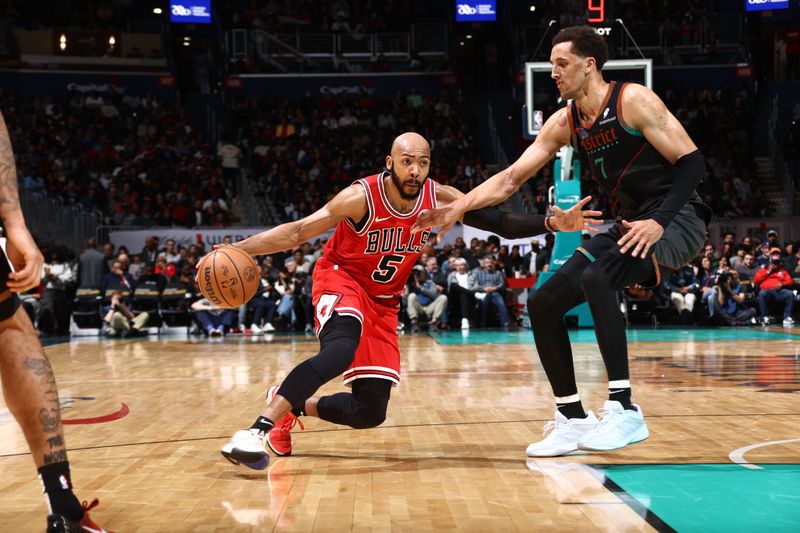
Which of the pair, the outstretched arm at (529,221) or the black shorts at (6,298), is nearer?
the black shorts at (6,298)

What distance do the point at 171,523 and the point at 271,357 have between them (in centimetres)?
813

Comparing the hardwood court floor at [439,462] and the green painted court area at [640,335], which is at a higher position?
the hardwood court floor at [439,462]

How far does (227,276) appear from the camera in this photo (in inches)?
194

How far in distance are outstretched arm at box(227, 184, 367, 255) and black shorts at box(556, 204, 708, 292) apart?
3.92ft

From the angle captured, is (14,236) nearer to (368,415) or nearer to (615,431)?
(368,415)

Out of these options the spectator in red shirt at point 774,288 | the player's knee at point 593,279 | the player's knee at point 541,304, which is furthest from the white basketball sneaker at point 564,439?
the spectator in red shirt at point 774,288

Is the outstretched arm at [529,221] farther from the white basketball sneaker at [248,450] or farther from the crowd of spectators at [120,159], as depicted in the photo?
the crowd of spectators at [120,159]

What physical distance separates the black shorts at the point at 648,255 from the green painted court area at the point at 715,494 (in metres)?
0.98

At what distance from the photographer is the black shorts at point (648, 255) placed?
15.2 feet

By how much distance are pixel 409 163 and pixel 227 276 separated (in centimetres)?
118

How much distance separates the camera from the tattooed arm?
2.90m

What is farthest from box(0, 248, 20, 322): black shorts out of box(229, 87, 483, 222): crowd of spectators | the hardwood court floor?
box(229, 87, 483, 222): crowd of spectators

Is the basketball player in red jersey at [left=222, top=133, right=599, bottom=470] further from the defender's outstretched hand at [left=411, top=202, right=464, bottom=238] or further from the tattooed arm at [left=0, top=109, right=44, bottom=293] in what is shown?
the tattooed arm at [left=0, top=109, right=44, bottom=293]

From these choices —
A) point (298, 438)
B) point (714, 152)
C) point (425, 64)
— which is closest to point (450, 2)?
point (425, 64)
